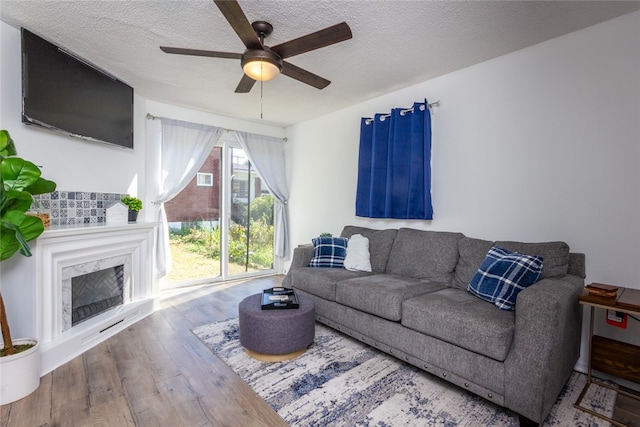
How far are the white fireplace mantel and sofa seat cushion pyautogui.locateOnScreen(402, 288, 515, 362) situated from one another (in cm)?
252

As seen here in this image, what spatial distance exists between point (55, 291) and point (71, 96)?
1620 mm

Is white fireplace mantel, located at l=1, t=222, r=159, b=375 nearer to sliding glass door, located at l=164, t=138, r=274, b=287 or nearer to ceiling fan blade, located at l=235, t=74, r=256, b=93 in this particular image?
sliding glass door, located at l=164, t=138, r=274, b=287

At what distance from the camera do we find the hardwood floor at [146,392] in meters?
1.63

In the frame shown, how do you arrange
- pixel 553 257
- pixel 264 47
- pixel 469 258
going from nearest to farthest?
1. pixel 264 47
2. pixel 553 257
3. pixel 469 258

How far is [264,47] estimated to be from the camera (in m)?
1.84

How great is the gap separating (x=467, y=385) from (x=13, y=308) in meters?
3.07

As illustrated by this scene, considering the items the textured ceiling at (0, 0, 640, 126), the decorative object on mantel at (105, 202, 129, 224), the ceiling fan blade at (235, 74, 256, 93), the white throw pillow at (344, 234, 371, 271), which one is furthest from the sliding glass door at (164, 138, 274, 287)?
the ceiling fan blade at (235, 74, 256, 93)

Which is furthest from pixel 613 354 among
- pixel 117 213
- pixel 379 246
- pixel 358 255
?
pixel 117 213

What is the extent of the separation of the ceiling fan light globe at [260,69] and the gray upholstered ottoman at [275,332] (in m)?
1.67

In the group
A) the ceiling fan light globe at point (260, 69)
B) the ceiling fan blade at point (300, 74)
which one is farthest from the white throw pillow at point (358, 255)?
the ceiling fan light globe at point (260, 69)

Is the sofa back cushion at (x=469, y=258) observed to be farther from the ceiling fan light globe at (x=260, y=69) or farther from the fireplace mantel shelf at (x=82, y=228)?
the fireplace mantel shelf at (x=82, y=228)

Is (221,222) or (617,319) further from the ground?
(221,222)

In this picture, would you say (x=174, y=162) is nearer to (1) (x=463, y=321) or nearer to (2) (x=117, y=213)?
(2) (x=117, y=213)

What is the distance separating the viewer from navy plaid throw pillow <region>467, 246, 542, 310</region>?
1.91 metres
